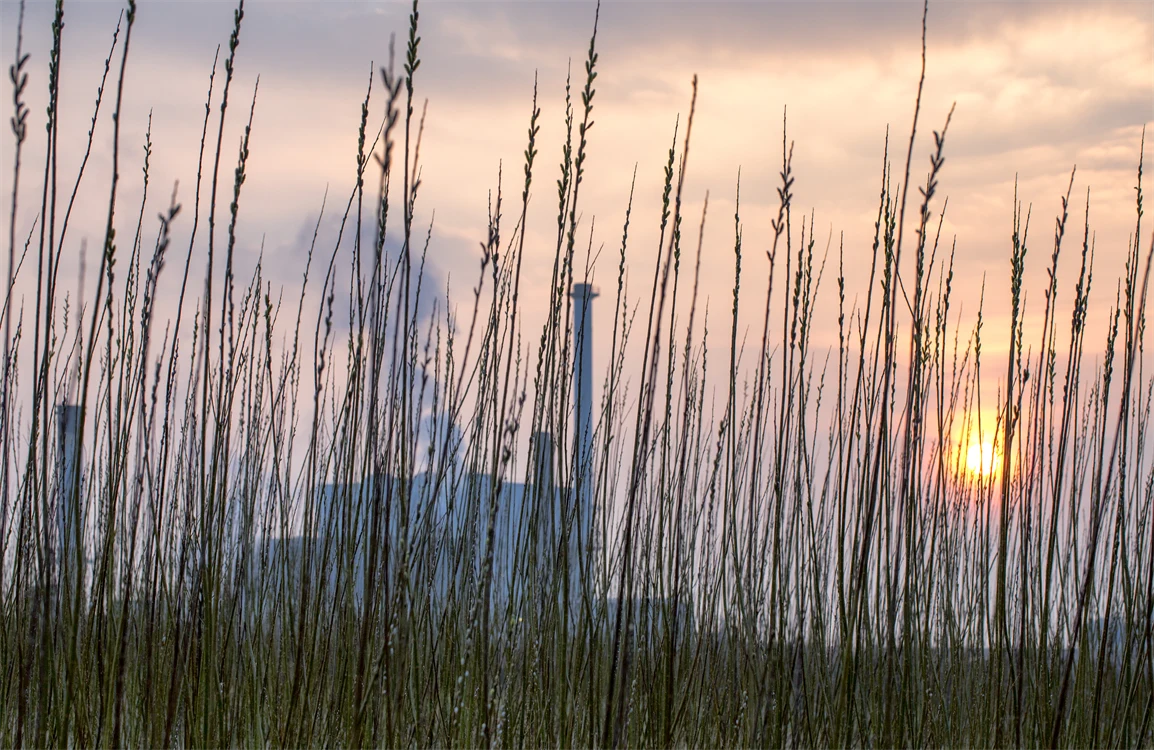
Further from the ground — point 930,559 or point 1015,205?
point 1015,205

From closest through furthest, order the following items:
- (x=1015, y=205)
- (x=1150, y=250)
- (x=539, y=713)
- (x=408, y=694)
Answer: (x=1150, y=250) → (x=1015, y=205) → (x=408, y=694) → (x=539, y=713)

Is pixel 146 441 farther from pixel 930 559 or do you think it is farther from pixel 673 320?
pixel 930 559

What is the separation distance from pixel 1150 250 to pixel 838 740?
2.36 feet

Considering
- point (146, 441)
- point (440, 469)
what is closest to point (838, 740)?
point (440, 469)

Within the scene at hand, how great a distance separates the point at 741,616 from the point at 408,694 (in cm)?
52

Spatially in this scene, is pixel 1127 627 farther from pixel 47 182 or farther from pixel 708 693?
pixel 47 182

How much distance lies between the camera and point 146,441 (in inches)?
41.0

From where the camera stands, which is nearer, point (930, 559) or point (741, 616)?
point (930, 559)

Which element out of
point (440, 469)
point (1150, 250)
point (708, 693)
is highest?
point (1150, 250)

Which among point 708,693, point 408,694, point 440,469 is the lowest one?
point 708,693

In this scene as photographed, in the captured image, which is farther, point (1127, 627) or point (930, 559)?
point (1127, 627)

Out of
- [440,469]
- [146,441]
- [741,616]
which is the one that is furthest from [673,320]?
[146,441]

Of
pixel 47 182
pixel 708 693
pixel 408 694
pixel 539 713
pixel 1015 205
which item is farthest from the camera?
pixel 708 693

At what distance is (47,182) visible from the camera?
37.7 inches
